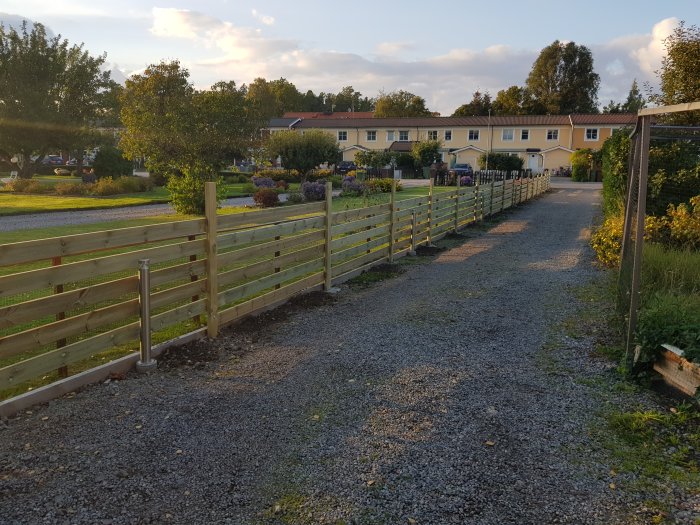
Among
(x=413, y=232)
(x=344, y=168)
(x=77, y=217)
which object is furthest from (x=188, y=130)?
(x=344, y=168)

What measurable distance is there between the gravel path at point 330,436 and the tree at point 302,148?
1241 inches

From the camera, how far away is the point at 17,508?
312cm

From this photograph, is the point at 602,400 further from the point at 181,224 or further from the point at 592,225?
the point at 592,225

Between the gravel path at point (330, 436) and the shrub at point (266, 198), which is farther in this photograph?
the shrub at point (266, 198)

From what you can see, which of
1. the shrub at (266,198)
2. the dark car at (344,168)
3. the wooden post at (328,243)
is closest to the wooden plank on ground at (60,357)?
the wooden post at (328,243)

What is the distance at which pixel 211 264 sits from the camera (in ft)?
20.2

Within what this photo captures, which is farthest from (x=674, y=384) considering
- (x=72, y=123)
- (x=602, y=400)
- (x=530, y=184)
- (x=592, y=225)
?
(x=72, y=123)

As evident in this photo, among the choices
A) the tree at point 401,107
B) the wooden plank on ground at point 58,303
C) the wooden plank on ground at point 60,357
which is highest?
the tree at point 401,107

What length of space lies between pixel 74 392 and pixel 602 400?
4.20 metres

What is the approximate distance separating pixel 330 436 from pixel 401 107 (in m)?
98.2

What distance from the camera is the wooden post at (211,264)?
600cm

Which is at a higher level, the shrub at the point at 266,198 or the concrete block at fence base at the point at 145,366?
the shrub at the point at 266,198

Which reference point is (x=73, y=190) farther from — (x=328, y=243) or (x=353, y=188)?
(x=328, y=243)

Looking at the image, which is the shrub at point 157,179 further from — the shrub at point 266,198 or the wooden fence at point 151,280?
the wooden fence at point 151,280
